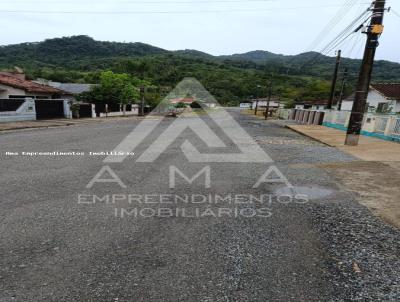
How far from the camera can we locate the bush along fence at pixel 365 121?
14.9m

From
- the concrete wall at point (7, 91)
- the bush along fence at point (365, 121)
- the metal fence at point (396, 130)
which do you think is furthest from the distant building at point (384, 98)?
the concrete wall at point (7, 91)

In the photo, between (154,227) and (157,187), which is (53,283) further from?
(157,187)

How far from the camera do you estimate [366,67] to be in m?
13.1

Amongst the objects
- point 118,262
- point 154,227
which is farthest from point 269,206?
point 118,262

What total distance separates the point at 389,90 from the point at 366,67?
3291 cm

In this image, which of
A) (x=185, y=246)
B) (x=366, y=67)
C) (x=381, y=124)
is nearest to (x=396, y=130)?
(x=381, y=124)

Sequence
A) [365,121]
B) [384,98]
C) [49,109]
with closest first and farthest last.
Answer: [365,121] < [49,109] < [384,98]

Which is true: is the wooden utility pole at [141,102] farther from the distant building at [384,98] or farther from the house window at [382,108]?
the house window at [382,108]

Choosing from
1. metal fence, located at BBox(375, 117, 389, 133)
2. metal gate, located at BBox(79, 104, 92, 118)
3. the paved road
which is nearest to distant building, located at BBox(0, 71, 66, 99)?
metal gate, located at BBox(79, 104, 92, 118)

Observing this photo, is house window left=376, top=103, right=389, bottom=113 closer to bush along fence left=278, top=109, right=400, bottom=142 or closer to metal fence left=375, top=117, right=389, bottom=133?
bush along fence left=278, top=109, right=400, bottom=142

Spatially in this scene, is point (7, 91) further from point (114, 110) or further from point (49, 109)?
point (114, 110)

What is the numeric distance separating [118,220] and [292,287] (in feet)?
8.57

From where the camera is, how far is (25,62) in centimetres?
6806

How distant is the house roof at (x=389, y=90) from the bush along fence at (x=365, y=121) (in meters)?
12.6
